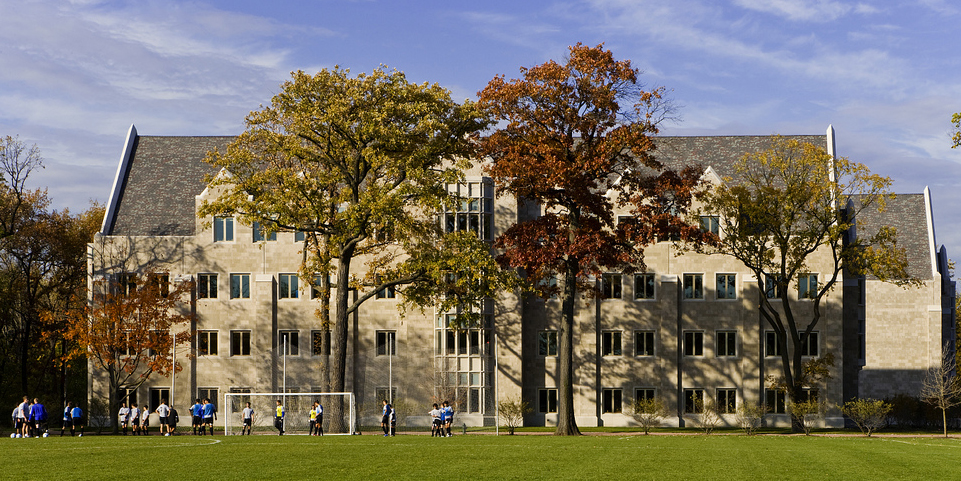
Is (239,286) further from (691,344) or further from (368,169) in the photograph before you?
(691,344)

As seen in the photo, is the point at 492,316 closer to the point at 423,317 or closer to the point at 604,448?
the point at 423,317

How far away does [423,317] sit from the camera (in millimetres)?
54688

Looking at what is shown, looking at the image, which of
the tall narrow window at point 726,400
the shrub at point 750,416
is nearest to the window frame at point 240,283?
the tall narrow window at point 726,400

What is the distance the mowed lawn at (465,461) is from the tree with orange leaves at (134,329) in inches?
761

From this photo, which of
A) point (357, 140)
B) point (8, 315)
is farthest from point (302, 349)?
point (8, 315)

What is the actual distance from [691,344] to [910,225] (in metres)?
23.8

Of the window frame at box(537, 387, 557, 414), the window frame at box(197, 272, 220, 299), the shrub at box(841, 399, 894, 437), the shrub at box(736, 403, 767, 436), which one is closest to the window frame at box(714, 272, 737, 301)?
the shrub at box(736, 403, 767, 436)

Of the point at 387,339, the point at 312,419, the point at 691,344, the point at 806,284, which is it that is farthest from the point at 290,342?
the point at 806,284

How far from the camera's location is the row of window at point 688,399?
5553cm

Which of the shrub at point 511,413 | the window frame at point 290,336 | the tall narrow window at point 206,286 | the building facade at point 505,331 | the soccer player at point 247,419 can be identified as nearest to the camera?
the soccer player at point 247,419

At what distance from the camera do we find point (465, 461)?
77.4 ft

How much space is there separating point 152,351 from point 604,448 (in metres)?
33.0

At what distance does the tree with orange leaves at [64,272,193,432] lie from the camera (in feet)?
164

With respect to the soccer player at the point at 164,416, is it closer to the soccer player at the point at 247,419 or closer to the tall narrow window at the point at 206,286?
the soccer player at the point at 247,419
